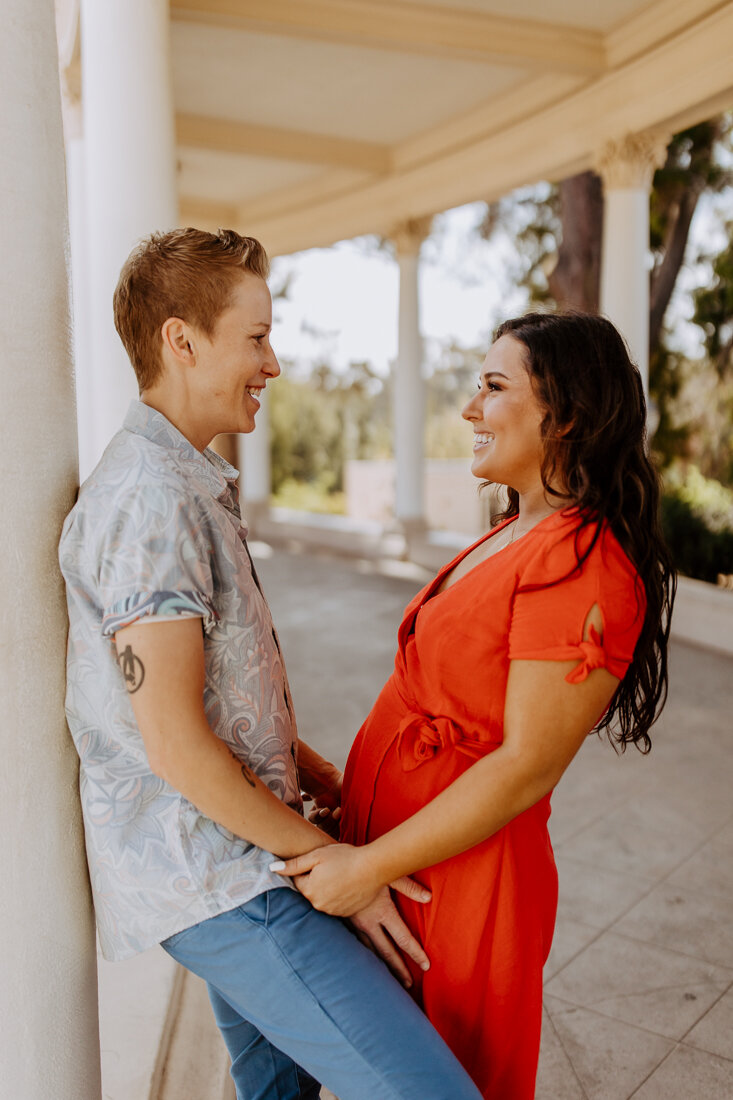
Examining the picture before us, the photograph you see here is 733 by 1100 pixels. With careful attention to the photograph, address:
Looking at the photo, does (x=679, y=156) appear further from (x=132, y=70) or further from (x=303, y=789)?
(x=303, y=789)

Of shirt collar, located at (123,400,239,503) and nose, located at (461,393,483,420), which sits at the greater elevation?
nose, located at (461,393,483,420)

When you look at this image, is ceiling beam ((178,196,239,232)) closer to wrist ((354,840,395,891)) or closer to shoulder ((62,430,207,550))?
shoulder ((62,430,207,550))

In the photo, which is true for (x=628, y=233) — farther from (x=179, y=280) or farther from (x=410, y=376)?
(x=179, y=280)

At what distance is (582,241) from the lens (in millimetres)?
12805

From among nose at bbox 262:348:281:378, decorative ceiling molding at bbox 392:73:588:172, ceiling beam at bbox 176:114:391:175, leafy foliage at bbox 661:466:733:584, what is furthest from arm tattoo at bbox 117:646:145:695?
ceiling beam at bbox 176:114:391:175

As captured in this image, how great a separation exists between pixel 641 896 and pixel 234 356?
3.62 meters

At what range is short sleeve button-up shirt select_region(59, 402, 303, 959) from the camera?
4.87 feet

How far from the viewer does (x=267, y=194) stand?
16.1 m

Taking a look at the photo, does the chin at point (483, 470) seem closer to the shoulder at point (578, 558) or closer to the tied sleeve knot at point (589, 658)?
the shoulder at point (578, 558)

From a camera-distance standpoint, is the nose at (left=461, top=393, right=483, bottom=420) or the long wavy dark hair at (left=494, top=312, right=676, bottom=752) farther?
the nose at (left=461, top=393, right=483, bottom=420)

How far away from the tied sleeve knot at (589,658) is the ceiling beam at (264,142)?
37.1 feet

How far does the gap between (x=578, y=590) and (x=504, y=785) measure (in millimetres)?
351

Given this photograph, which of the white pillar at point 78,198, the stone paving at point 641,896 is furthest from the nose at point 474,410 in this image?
the white pillar at point 78,198

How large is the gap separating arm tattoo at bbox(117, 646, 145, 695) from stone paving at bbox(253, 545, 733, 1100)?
Answer: 233cm
